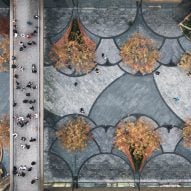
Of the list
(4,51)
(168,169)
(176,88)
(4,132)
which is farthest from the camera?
(168,169)

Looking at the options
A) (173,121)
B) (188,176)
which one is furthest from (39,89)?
(188,176)

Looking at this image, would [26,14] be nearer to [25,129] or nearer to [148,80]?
[25,129]

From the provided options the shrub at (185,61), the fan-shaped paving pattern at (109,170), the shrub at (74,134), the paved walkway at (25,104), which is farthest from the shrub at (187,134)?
the paved walkway at (25,104)

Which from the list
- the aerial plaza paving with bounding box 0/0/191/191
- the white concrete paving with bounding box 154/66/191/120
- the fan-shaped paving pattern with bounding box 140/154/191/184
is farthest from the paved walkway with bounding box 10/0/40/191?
the white concrete paving with bounding box 154/66/191/120

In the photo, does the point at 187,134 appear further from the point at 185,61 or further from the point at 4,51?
the point at 4,51

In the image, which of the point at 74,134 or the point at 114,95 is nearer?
the point at 74,134

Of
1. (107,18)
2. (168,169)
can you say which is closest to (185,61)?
(107,18)

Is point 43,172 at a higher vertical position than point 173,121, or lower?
lower
